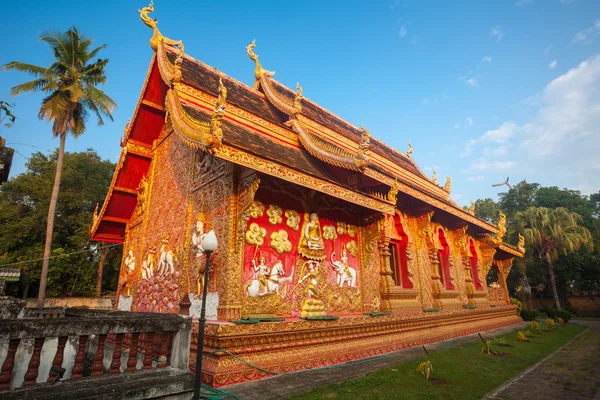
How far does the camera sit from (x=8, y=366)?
7.66 ft

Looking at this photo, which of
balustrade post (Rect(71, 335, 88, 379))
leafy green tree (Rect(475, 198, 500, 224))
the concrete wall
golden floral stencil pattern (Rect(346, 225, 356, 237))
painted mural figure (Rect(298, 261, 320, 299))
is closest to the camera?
balustrade post (Rect(71, 335, 88, 379))

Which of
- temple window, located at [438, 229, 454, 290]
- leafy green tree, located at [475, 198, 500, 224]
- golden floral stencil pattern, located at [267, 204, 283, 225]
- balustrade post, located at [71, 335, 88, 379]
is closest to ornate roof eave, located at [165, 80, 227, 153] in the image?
golden floral stencil pattern, located at [267, 204, 283, 225]

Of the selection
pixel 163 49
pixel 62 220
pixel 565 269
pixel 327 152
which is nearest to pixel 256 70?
pixel 163 49

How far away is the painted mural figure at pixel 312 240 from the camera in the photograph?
6629 millimetres

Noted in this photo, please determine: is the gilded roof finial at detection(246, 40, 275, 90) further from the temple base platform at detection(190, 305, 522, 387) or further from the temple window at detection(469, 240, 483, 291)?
the temple window at detection(469, 240, 483, 291)

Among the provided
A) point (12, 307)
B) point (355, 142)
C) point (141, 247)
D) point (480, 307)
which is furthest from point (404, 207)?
point (12, 307)

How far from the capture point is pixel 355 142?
1175 centimetres

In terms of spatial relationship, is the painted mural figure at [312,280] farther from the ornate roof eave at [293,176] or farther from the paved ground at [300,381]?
the ornate roof eave at [293,176]

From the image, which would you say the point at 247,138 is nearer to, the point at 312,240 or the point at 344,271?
the point at 312,240

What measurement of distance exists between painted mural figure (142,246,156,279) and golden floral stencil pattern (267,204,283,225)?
12.4ft

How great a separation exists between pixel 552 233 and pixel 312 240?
2253 cm

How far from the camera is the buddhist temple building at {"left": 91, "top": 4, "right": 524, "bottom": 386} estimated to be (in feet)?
17.6

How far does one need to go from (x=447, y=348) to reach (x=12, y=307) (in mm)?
8300

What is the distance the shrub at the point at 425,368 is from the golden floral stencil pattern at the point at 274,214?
3.41m
